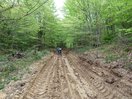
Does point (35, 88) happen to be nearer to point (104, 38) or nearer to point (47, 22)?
point (104, 38)

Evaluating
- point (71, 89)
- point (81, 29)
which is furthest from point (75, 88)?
point (81, 29)

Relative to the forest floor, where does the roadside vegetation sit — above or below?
above

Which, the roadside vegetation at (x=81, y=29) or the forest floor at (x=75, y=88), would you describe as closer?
the forest floor at (x=75, y=88)

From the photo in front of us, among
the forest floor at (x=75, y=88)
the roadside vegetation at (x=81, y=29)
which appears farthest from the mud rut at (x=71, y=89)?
the roadside vegetation at (x=81, y=29)

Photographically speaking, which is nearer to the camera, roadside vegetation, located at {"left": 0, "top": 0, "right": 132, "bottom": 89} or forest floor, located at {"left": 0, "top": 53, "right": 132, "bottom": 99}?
forest floor, located at {"left": 0, "top": 53, "right": 132, "bottom": 99}

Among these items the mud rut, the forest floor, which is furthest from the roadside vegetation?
the mud rut

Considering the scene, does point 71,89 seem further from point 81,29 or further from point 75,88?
point 81,29

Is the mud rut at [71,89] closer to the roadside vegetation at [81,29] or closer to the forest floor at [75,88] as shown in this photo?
the forest floor at [75,88]

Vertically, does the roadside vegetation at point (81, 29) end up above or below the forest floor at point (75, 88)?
above

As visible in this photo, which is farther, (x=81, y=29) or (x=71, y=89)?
(x=81, y=29)

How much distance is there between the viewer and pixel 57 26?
4338cm

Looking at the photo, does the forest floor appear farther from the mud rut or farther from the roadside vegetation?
the roadside vegetation

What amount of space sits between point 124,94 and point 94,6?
70.9 feet

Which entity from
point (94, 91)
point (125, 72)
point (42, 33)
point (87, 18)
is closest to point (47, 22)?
point (42, 33)
